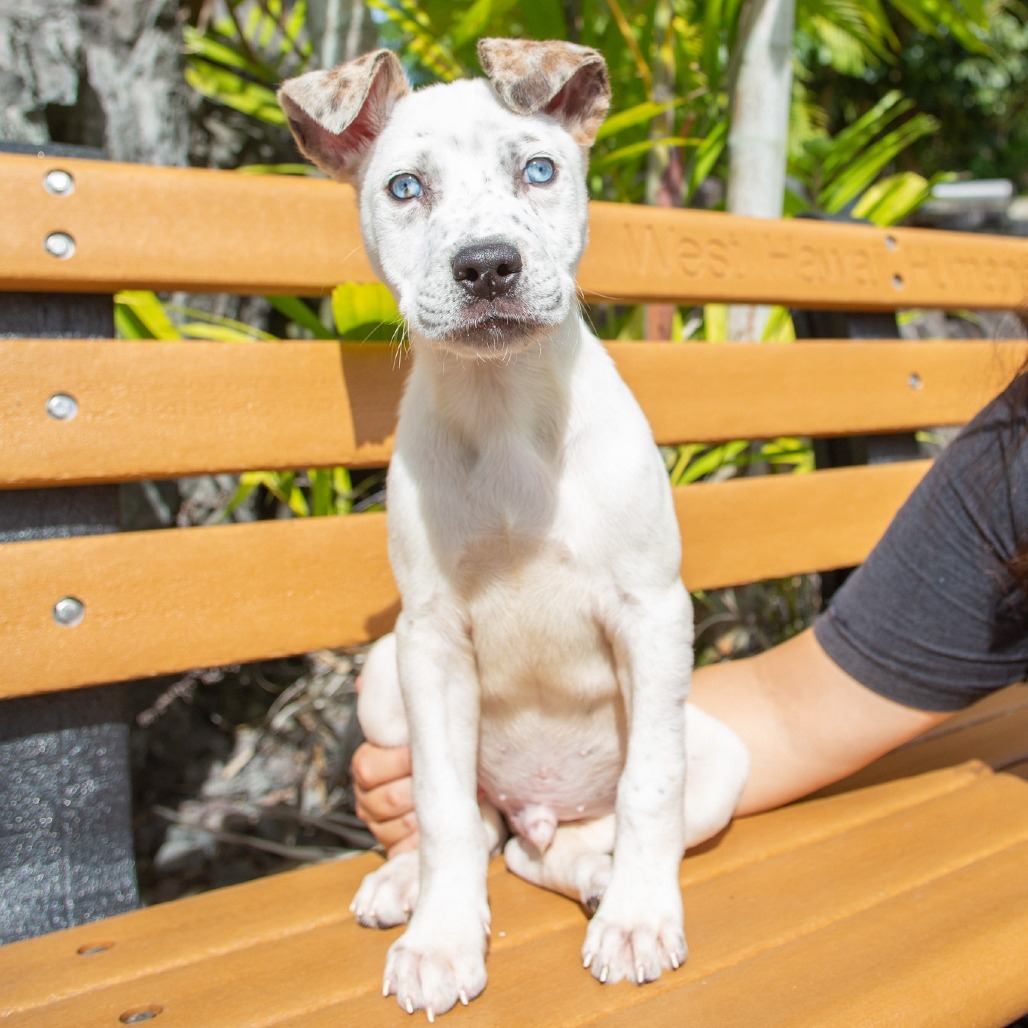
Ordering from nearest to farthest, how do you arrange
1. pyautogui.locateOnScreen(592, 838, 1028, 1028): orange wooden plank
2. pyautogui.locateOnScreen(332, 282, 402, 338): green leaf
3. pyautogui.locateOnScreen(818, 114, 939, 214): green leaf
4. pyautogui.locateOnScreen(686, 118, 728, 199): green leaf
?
pyautogui.locateOnScreen(592, 838, 1028, 1028): orange wooden plank, pyautogui.locateOnScreen(332, 282, 402, 338): green leaf, pyautogui.locateOnScreen(686, 118, 728, 199): green leaf, pyautogui.locateOnScreen(818, 114, 939, 214): green leaf

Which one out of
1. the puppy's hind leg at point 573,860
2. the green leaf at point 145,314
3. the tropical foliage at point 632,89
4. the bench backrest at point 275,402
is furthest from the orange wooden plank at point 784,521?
the green leaf at point 145,314

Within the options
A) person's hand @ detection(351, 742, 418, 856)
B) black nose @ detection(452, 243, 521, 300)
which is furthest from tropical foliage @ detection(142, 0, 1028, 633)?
black nose @ detection(452, 243, 521, 300)

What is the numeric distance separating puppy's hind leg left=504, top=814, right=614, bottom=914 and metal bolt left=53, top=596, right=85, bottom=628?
84 centimetres

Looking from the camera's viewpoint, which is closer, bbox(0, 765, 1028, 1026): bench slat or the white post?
bbox(0, 765, 1028, 1026): bench slat

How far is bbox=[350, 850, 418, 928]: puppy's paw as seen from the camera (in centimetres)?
167

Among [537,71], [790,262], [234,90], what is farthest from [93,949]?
A: [234,90]

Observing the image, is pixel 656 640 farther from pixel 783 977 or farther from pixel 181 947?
pixel 181 947

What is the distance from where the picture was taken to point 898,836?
1827 millimetres

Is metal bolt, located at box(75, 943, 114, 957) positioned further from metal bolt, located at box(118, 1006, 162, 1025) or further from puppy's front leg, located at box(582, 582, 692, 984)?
puppy's front leg, located at box(582, 582, 692, 984)

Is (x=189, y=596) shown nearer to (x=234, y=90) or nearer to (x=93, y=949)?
(x=93, y=949)

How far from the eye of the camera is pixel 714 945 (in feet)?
4.97

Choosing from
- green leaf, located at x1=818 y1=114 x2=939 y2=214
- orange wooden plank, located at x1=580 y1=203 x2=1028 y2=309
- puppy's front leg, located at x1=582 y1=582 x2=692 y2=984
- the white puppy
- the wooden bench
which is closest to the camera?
the wooden bench

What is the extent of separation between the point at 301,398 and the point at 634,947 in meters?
1.16

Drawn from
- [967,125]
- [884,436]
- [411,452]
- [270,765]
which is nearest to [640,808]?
[411,452]
